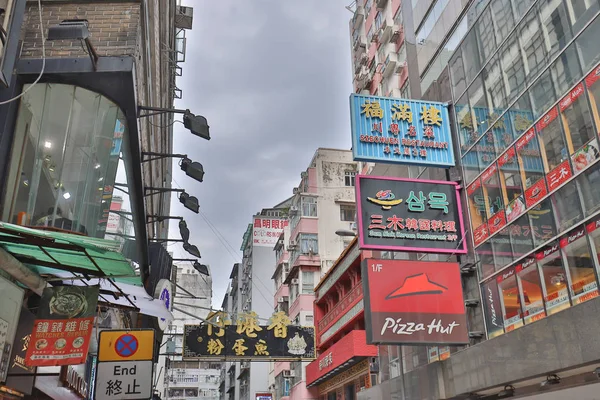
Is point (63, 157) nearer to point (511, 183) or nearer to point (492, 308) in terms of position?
point (511, 183)

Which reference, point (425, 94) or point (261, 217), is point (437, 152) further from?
point (261, 217)

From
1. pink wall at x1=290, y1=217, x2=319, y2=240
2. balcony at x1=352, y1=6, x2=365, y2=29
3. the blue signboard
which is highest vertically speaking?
balcony at x1=352, y1=6, x2=365, y2=29

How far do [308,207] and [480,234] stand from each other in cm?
2706

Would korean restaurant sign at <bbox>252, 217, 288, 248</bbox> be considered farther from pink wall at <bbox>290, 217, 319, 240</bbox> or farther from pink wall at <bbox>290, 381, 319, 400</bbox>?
Result: pink wall at <bbox>290, 381, 319, 400</bbox>

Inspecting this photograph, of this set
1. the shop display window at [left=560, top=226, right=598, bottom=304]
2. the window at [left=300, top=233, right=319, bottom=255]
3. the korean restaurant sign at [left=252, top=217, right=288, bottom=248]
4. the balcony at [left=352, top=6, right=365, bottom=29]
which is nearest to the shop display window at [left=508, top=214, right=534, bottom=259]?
the shop display window at [left=560, top=226, right=598, bottom=304]

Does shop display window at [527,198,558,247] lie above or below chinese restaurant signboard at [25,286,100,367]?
above

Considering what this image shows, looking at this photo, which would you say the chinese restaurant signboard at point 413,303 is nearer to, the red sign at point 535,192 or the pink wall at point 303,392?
the red sign at point 535,192

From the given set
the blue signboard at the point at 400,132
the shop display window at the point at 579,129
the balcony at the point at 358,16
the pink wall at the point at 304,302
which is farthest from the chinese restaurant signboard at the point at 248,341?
the balcony at the point at 358,16

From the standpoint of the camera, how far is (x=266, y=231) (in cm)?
6122

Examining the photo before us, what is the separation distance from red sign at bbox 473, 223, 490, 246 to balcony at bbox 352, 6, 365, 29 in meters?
23.0

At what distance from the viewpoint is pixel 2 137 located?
8812mm

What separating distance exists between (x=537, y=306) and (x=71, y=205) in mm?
9442

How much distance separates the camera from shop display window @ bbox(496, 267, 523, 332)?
12.5m

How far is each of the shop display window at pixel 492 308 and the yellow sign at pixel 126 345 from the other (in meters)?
7.96
